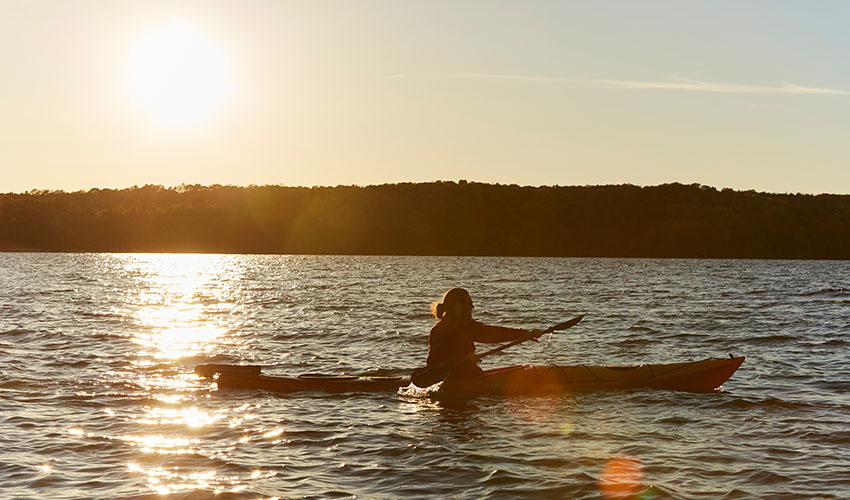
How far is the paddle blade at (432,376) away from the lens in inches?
523

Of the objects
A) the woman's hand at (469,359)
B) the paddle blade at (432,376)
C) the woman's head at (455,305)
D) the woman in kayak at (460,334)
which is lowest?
the paddle blade at (432,376)

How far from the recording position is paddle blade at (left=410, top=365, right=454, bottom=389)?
13289 mm

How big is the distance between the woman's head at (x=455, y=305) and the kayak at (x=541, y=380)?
1.11m

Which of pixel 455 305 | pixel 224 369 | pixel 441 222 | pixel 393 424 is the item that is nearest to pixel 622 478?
pixel 393 424

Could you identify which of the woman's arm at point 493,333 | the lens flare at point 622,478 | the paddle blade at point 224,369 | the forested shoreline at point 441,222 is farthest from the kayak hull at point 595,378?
the forested shoreline at point 441,222

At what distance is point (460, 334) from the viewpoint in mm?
13281

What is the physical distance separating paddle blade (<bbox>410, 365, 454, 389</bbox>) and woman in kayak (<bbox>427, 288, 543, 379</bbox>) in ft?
0.28

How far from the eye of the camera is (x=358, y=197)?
167 meters

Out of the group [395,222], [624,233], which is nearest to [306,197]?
[395,222]

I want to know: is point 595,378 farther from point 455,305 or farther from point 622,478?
point 622,478

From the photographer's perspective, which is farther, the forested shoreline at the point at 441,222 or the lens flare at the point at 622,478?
the forested shoreline at the point at 441,222

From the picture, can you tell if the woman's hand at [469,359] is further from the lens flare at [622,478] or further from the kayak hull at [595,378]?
the lens flare at [622,478]

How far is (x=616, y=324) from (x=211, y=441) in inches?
728

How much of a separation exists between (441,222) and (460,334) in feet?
473
